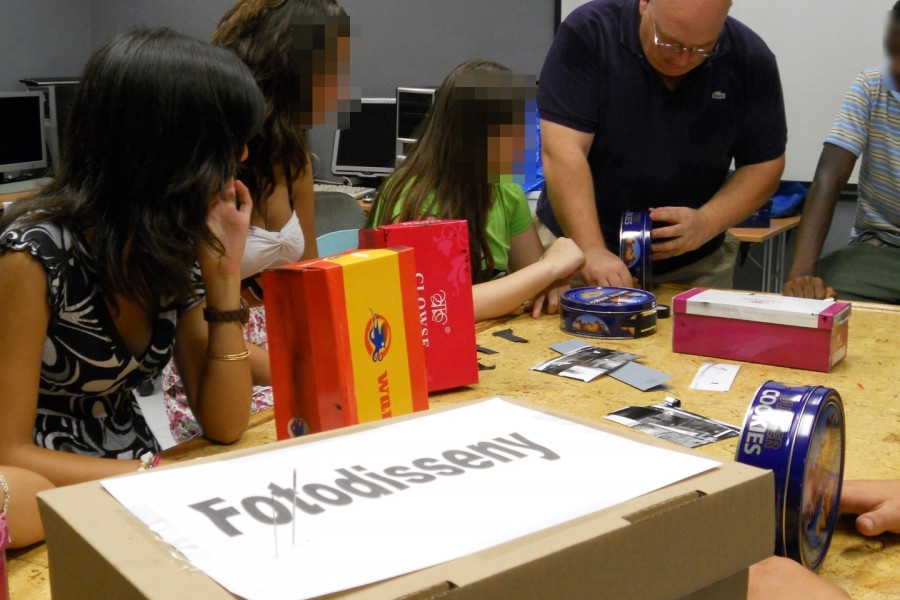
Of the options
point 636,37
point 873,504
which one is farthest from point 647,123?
point 873,504

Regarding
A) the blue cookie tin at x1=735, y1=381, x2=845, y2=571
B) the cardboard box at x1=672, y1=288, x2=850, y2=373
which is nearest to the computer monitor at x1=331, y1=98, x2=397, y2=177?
the cardboard box at x1=672, y1=288, x2=850, y2=373

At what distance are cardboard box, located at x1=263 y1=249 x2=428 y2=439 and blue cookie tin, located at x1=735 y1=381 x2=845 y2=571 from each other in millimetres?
435

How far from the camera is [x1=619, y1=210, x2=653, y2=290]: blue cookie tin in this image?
6.17 feet

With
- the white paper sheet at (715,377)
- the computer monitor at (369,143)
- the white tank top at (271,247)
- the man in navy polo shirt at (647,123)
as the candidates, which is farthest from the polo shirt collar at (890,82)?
the computer monitor at (369,143)

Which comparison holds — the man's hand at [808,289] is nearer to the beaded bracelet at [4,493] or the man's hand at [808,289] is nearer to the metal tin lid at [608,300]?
the metal tin lid at [608,300]

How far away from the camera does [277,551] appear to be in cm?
50

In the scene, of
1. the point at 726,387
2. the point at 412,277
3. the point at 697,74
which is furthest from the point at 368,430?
the point at 697,74

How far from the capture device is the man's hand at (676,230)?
1.95 meters

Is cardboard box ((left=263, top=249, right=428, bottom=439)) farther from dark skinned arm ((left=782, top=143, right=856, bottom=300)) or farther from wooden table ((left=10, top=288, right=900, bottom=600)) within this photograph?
dark skinned arm ((left=782, top=143, right=856, bottom=300))

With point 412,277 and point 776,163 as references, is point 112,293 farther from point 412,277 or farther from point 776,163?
point 776,163

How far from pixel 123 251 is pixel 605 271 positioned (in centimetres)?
105

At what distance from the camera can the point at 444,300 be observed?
4.33 ft

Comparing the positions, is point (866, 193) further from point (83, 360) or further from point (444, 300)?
point (83, 360)

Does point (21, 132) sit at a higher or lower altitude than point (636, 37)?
lower
